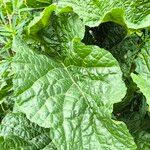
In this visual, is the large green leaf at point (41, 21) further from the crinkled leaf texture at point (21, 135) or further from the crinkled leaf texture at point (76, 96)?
the crinkled leaf texture at point (21, 135)

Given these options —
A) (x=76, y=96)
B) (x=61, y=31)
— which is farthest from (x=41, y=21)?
(x=76, y=96)

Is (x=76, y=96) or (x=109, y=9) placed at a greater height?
(x=109, y=9)

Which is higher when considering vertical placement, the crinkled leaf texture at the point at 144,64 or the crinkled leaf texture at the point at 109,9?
the crinkled leaf texture at the point at 109,9

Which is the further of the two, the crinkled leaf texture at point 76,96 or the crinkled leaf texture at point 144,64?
the crinkled leaf texture at point 144,64

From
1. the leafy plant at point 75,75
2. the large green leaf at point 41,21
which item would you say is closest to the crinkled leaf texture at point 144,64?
the leafy plant at point 75,75

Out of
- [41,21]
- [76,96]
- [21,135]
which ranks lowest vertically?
[21,135]

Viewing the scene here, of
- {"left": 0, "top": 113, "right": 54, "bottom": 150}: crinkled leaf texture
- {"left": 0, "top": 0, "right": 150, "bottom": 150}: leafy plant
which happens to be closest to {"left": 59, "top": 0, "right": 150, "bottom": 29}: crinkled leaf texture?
{"left": 0, "top": 0, "right": 150, "bottom": 150}: leafy plant

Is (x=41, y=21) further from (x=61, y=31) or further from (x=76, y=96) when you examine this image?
(x=76, y=96)
